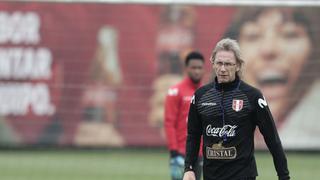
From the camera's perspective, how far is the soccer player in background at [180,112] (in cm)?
1112

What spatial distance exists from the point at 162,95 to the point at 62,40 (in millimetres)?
2736

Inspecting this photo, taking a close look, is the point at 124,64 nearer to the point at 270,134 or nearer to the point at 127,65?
the point at 127,65

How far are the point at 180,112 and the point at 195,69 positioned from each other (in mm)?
543

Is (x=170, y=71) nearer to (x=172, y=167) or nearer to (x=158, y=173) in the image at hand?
(x=158, y=173)

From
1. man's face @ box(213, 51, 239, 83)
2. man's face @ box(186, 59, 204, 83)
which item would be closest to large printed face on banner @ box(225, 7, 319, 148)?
man's face @ box(186, 59, 204, 83)

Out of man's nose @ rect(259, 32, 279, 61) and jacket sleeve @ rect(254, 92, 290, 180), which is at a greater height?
man's nose @ rect(259, 32, 279, 61)

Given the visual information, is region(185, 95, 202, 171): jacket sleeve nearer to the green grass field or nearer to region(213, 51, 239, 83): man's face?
region(213, 51, 239, 83): man's face

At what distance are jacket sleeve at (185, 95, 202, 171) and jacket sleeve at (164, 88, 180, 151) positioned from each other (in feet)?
10.7

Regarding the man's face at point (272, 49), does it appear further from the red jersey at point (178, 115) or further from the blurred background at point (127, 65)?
the red jersey at point (178, 115)

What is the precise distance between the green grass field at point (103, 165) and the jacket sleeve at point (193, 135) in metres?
8.72

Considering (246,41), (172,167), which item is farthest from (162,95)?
(172,167)

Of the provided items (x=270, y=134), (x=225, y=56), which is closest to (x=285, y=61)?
(x=270, y=134)

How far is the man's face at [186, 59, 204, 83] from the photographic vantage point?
36.4ft

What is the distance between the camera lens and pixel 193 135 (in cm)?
778
